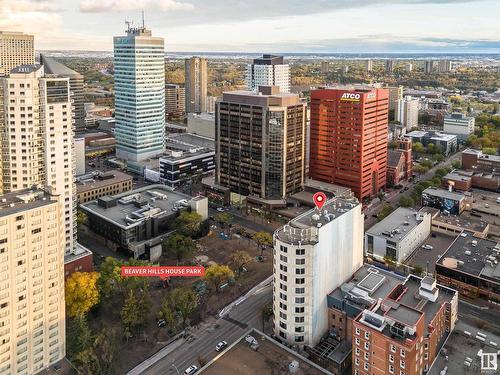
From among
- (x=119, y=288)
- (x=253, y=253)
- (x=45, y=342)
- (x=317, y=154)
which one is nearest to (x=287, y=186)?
(x=317, y=154)

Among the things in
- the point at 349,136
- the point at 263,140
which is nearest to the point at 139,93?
the point at 263,140

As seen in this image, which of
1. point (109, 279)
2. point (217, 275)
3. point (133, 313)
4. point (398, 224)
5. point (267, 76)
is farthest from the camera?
point (267, 76)

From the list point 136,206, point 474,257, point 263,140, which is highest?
point 263,140

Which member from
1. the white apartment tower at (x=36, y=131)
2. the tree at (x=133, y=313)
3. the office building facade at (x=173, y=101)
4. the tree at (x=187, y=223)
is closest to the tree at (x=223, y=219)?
the tree at (x=187, y=223)

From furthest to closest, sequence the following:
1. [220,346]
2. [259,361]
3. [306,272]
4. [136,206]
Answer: [136,206], [220,346], [306,272], [259,361]

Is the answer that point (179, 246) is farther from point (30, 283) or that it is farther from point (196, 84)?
point (196, 84)

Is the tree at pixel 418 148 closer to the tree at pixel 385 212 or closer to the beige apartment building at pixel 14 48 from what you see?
the tree at pixel 385 212
